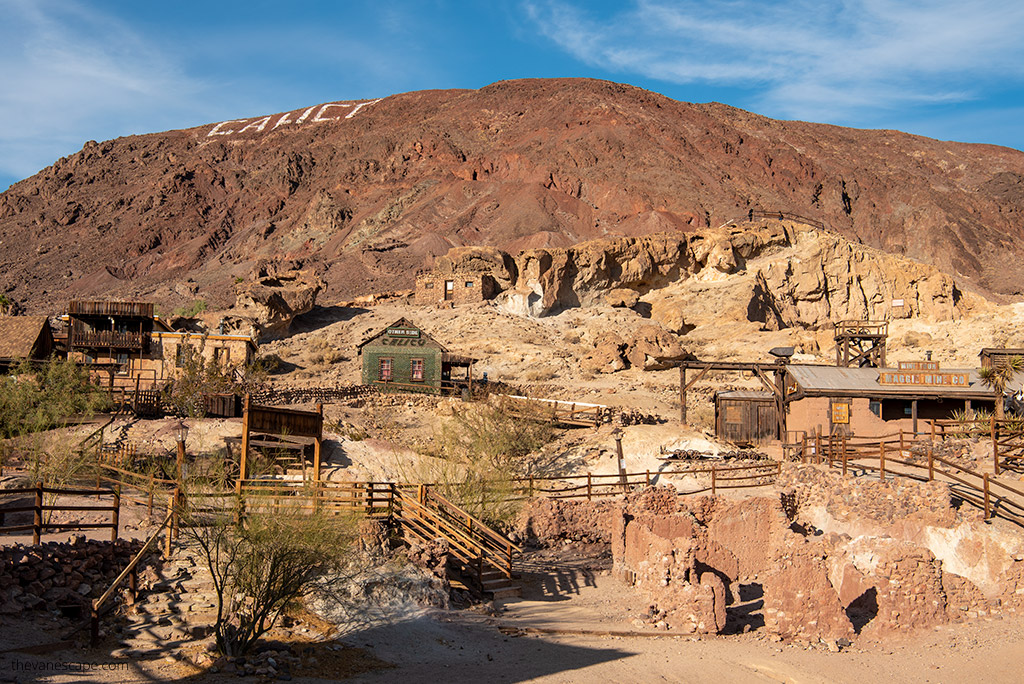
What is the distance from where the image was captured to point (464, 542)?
19.6m

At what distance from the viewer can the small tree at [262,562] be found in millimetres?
12992

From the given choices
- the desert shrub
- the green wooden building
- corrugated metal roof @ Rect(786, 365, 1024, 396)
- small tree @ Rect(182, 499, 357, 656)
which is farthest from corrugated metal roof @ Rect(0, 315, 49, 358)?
corrugated metal roof @ Rect(786, 365, 1024, 396)

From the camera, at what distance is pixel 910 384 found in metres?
32.5

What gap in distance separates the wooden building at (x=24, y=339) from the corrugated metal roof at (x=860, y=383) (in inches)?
1464

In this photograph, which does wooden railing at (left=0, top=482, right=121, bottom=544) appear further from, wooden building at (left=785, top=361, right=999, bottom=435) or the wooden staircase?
wooden building at (left=785, top=361, right=999, bottom=435)

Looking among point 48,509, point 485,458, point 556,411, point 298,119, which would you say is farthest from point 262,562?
point 298,119

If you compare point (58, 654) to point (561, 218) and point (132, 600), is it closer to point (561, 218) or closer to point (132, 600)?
point (132, 600)

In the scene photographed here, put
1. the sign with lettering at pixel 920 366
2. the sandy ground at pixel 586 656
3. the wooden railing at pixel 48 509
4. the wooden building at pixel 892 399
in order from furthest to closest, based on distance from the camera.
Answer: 1. the sign with lettering at pixel 920 366
2. the wooden building at pixel 892 399
3. the wooden railing at pixel 48 509
4. the sandy ground at pixel 586 656

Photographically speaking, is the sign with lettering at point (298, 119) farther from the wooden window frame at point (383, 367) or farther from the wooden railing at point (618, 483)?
the wooden railing at point (618, 483)

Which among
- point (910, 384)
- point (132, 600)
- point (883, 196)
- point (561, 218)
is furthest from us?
point (883, 196)

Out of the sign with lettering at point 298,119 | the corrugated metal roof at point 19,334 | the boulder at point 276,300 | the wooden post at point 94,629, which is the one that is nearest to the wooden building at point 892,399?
the wooden post at point 94,629

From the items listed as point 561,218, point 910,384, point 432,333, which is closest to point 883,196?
point 561,218

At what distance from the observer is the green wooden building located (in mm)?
46219

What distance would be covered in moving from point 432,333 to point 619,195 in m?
47.8
